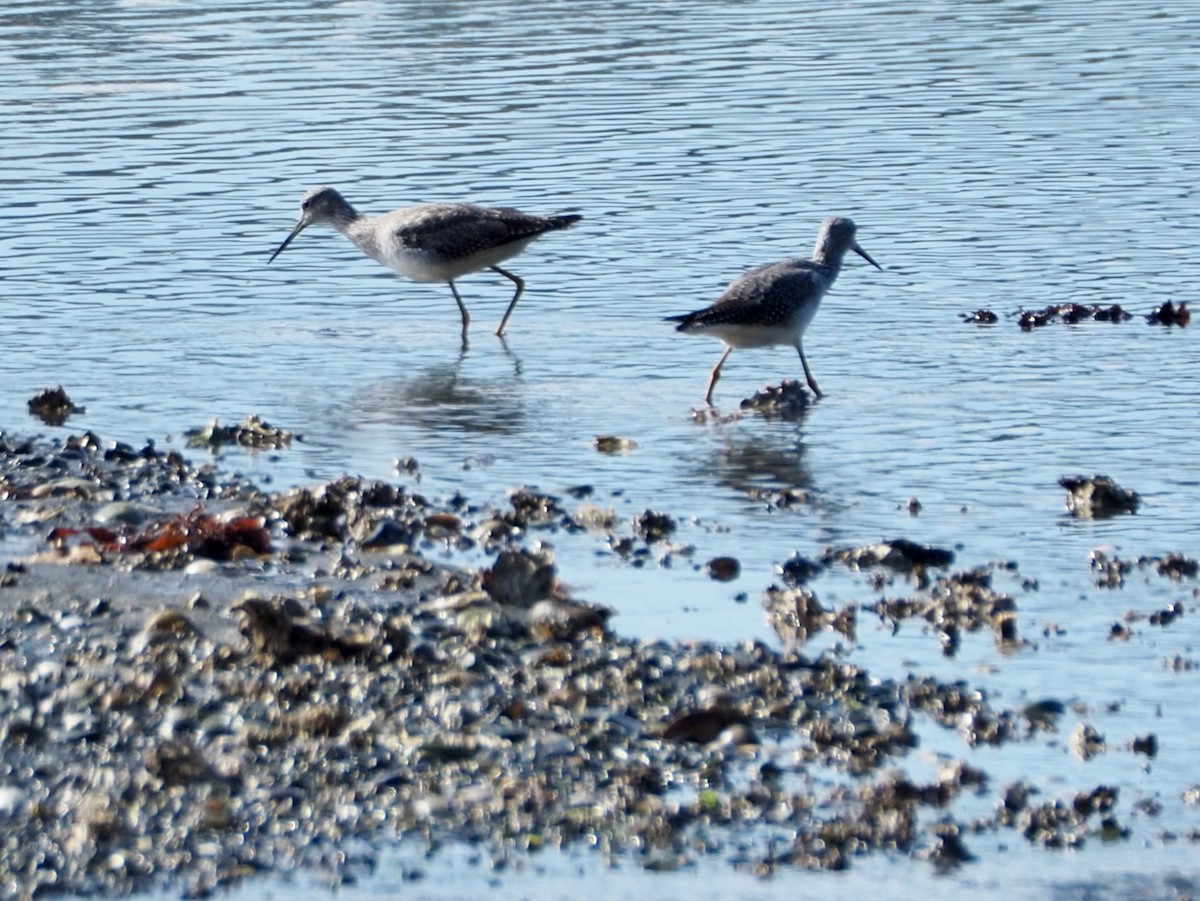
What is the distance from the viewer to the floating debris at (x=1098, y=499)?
9844 millimetres

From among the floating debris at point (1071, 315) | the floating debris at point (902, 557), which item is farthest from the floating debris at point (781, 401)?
the floating debris at point (902, 557)

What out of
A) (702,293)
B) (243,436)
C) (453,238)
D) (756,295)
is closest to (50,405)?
(243,436)

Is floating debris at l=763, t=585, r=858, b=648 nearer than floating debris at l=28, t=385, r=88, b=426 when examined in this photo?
Yes

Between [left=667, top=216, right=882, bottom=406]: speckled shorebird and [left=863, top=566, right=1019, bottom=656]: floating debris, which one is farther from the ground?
[left=667, top=216, right=882, bottom=406]: speckled shorebird

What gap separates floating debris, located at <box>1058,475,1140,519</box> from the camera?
388 inches

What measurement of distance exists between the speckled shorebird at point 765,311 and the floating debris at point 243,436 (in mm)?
2406

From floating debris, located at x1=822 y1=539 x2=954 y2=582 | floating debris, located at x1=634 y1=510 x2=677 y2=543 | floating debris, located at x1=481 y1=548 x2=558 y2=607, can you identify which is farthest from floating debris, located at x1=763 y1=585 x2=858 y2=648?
floating debris, located at x1=634 y1=510 x2=677 y2=543

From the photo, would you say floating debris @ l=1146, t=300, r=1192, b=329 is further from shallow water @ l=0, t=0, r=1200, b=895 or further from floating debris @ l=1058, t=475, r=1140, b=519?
floating debris @ l=1058, t=475, r=1140, b=519

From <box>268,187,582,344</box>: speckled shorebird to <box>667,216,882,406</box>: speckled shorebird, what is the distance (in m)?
2.62

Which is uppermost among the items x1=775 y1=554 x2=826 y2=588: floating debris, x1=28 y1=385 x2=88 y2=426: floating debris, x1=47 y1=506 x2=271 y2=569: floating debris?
x1=775 y1=554 x2=826 y2=588: floating debris

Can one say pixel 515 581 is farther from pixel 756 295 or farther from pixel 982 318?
pixel 982 318

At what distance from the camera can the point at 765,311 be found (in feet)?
40.3

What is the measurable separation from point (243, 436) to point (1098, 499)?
4.78m

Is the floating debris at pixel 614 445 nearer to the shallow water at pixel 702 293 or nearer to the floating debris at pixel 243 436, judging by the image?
the shallow water at pixel 702 293
